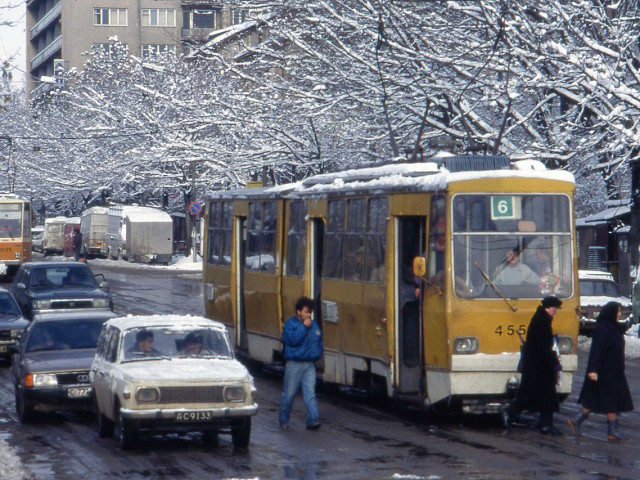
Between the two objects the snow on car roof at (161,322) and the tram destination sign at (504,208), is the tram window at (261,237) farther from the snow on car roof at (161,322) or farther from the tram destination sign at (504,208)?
the tram destination sign at (504,208)

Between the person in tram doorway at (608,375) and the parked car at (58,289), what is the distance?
49.3 feet

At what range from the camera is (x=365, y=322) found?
630 inches

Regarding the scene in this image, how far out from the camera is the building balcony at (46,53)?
12456 centimetres

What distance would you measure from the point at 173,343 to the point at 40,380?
242cm

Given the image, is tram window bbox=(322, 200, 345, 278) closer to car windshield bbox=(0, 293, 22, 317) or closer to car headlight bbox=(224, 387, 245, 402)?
car headlight bbox=(224, 387, 245, 402)

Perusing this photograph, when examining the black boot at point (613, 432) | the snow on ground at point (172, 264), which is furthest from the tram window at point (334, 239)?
the snow on ground at point (172, 264)

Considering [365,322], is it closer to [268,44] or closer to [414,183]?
[414,183]

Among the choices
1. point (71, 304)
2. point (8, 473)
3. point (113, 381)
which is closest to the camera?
point (8, 473)

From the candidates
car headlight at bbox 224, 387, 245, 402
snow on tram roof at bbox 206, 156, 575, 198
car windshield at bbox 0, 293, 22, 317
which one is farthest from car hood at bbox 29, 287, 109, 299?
car headlight at bbox 224, 387, 245, 402

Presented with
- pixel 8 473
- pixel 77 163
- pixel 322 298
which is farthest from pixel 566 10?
pixel 77 163

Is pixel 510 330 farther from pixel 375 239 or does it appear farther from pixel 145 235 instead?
pixel 145 235

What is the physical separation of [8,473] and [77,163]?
5898cm

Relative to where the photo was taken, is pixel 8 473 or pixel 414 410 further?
pixel 414 410

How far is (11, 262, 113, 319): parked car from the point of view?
1041 inches
